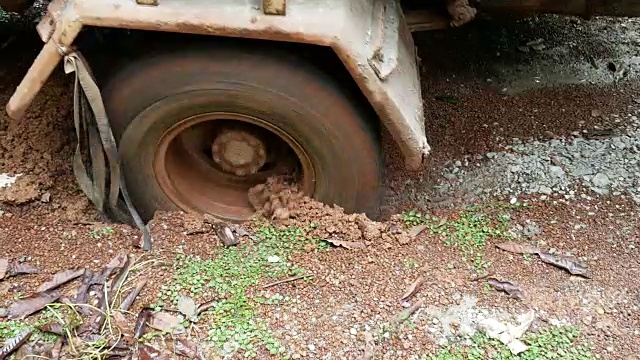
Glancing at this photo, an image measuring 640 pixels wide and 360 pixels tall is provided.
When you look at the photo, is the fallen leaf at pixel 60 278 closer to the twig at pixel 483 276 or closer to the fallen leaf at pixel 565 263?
the twig at pixel 483 276

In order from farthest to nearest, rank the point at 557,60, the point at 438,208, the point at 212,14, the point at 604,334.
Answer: the point at 557,60 < the point at 438,208 < the point at 604,334 < the point at 212,14

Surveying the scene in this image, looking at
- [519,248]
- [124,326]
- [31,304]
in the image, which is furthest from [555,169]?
[31,304]

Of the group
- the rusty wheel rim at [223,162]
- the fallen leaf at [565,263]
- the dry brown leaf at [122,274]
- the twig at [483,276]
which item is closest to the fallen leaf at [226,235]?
the rusty wheel rim at [223,162]

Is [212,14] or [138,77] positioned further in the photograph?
[138,77]

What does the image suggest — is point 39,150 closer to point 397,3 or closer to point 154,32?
point 154,32

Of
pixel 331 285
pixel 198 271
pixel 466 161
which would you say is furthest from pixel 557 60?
pixel 198 271

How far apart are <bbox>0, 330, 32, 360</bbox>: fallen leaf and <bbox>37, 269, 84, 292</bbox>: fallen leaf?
0.80ft

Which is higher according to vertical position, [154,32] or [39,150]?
[154,32]

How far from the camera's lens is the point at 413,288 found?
9.40 ft

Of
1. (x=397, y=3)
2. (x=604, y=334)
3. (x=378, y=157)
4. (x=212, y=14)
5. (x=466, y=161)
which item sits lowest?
(x=604, y=334)

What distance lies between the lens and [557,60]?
4.49 metres

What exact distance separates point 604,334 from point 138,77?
2072mm

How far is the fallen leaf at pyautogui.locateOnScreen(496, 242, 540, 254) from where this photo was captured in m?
3.11

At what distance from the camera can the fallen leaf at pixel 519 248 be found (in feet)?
10.2
